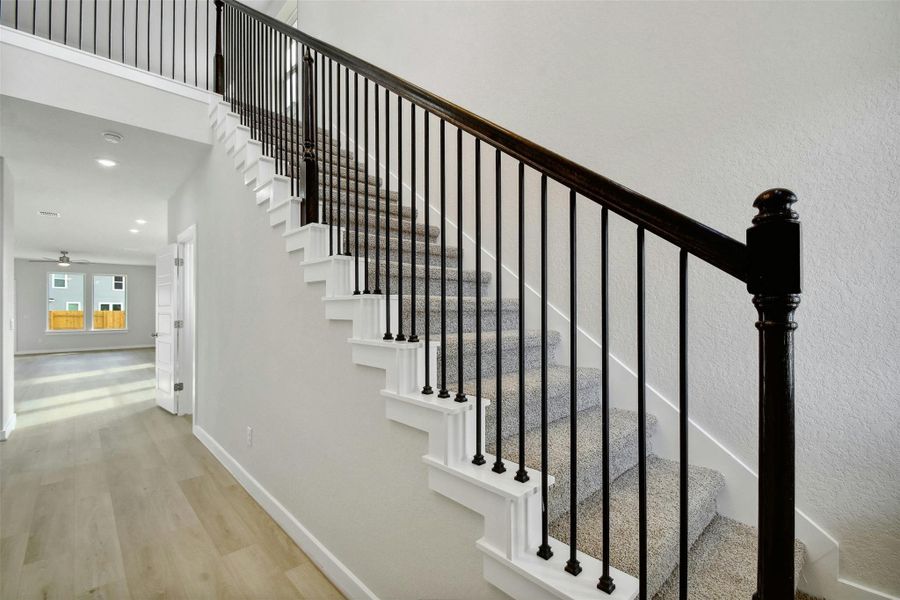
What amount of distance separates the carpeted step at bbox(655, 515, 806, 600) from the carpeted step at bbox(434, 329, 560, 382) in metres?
0.95

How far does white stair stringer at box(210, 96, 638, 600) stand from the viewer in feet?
3.55

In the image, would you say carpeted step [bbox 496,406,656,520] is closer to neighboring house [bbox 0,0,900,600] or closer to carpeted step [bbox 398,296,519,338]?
neighboring house [bbox 0,0,900,600]

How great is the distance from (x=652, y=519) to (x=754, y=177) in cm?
141

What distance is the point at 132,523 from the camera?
2.37 metres

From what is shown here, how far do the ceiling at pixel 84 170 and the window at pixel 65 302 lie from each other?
5506 millimetres

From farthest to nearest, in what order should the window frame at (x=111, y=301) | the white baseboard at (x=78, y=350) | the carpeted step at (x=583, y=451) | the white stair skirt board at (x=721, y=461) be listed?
the window frame at (x=111, y=301)
the white baseboard at (x=78, y=350)
the white stair skirt board at (x=721, y=461)
the carpeted step at (x=583, y=451)

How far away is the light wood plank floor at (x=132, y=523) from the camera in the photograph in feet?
6.17

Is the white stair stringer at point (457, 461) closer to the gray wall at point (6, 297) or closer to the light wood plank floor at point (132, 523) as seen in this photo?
the light wood plank floor at point (132, 523)

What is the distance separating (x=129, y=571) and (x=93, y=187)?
4.40 metres

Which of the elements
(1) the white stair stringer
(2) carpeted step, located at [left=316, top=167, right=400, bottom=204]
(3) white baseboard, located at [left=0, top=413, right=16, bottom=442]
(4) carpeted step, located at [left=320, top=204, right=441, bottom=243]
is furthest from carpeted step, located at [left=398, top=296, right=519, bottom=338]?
(3) white baseboard, located at [left=0, top=413, right=16, bottom=442]

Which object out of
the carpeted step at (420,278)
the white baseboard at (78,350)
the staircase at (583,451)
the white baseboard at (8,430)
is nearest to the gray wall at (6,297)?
the white baseboard at (8,430)

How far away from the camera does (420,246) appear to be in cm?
247

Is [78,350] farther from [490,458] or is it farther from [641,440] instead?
[641,440]

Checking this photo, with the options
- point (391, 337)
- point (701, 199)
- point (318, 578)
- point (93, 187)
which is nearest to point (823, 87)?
point (701, 199)
